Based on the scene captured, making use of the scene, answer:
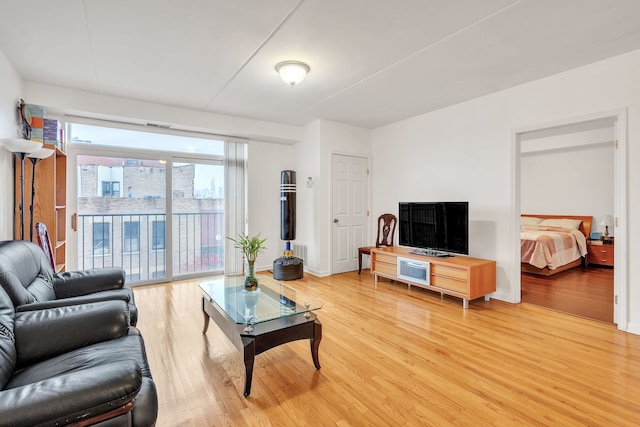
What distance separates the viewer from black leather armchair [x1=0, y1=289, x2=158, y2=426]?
1.00 meters

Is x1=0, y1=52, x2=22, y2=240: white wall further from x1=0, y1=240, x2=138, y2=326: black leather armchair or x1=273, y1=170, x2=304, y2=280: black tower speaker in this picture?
x1=273, y1=170, x2=304, y2=280: black tower speaker

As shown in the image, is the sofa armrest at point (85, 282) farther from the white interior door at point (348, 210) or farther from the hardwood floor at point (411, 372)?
the white interior door at point (348, 210)

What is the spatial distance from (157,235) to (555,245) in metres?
6.54

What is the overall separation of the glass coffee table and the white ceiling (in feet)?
7.24

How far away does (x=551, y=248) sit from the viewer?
5090 mm

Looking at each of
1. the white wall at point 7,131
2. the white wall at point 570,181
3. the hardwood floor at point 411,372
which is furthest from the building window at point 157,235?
the white wall at point 570,181

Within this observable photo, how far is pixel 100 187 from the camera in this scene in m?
4.30

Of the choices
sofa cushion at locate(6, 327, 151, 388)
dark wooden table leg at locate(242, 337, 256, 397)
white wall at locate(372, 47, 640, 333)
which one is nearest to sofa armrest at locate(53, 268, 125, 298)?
sofa cushion at locate(6, 327, 151, 388)

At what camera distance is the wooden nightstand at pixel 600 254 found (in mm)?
5672

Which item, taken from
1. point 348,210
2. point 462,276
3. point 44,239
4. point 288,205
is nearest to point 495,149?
point 462,276

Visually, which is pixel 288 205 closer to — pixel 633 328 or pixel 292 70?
pixel 292 70

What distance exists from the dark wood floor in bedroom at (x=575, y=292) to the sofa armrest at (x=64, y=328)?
168 inches

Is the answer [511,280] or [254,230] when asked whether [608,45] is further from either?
[254,230]

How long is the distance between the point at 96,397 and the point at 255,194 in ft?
14.8
